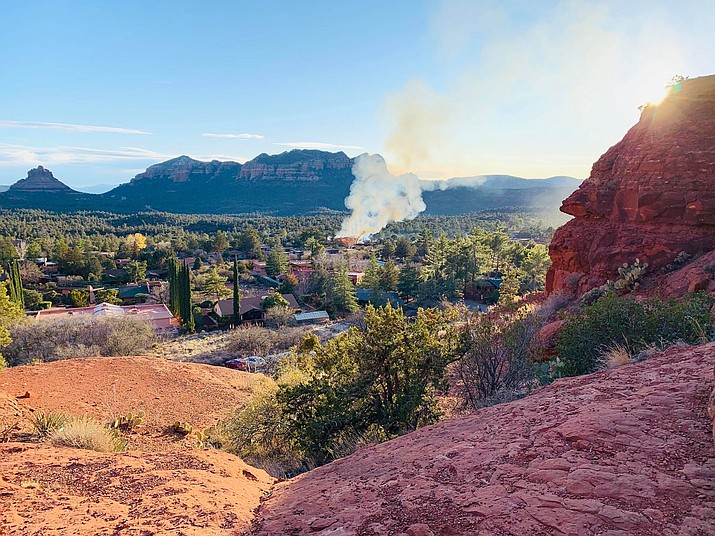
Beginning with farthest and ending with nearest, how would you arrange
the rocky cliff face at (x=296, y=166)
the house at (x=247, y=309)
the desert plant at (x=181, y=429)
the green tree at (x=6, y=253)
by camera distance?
1. the rocky cliff face at (x=296, y=166)
2. the green tree at (x=6, y=253)
3. the house at (x=247, y=309)
4. the desert plant at (x=181, y=429)

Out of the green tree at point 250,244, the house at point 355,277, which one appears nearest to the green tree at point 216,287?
the house at point 355,277

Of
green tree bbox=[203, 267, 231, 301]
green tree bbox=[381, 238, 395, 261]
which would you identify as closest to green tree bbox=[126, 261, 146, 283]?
green tree bbox=[203, 267, 231, 301]

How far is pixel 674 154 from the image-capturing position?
13898 millimetres

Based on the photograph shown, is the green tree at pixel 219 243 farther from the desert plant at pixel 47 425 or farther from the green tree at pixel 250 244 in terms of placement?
the desert plant at pixel 47 425

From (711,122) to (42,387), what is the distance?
19317 millimetres

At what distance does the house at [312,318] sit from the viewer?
30312mm

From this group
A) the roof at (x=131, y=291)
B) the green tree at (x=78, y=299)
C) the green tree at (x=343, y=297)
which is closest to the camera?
the green tree at (x=78, y=299)

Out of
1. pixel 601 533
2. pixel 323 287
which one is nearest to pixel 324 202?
pixel 323 287

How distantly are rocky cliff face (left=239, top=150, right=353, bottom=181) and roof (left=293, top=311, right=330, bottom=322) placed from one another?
11944 centimetres

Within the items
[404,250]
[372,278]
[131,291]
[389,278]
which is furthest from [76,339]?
[404,250]

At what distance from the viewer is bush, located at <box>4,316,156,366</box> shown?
18.1 metres

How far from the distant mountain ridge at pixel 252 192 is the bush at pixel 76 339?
336 feet

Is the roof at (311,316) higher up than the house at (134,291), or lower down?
lower down

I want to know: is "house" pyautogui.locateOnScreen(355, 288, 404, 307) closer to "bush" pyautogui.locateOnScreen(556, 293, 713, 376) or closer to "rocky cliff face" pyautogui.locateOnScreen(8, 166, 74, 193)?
"bush" pyautogui.locateOnScreen(556, 293, 713, 376)
